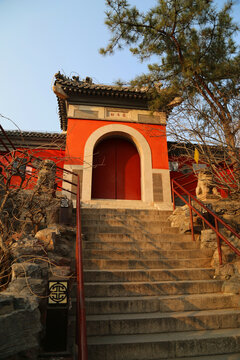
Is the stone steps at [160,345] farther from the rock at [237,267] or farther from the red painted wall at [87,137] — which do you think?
the red painted wall at [87,137]

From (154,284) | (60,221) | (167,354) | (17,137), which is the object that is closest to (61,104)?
(17,137)

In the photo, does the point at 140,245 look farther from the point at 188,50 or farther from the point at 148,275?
the point at 188,50

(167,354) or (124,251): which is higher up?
(124,251)

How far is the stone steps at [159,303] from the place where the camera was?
3305 millimetres

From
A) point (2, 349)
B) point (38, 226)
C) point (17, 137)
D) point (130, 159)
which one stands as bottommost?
point (2, 349)

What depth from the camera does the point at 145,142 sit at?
9.34 meters

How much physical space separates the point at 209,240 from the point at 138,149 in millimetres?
5230

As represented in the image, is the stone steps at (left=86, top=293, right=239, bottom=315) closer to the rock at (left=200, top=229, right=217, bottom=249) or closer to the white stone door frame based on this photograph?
the rock at (left=200, top=229, right=217, bottom=249)

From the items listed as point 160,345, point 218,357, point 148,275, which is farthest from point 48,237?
point 218,357

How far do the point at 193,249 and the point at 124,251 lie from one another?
4.76 ft

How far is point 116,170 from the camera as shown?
30.9 feet

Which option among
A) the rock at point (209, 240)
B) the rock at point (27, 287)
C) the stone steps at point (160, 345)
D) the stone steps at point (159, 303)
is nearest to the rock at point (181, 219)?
the rock at point (209, 240)

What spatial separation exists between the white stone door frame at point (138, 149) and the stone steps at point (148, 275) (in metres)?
4.45

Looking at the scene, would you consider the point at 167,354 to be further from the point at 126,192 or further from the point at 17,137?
the point at 17,137
